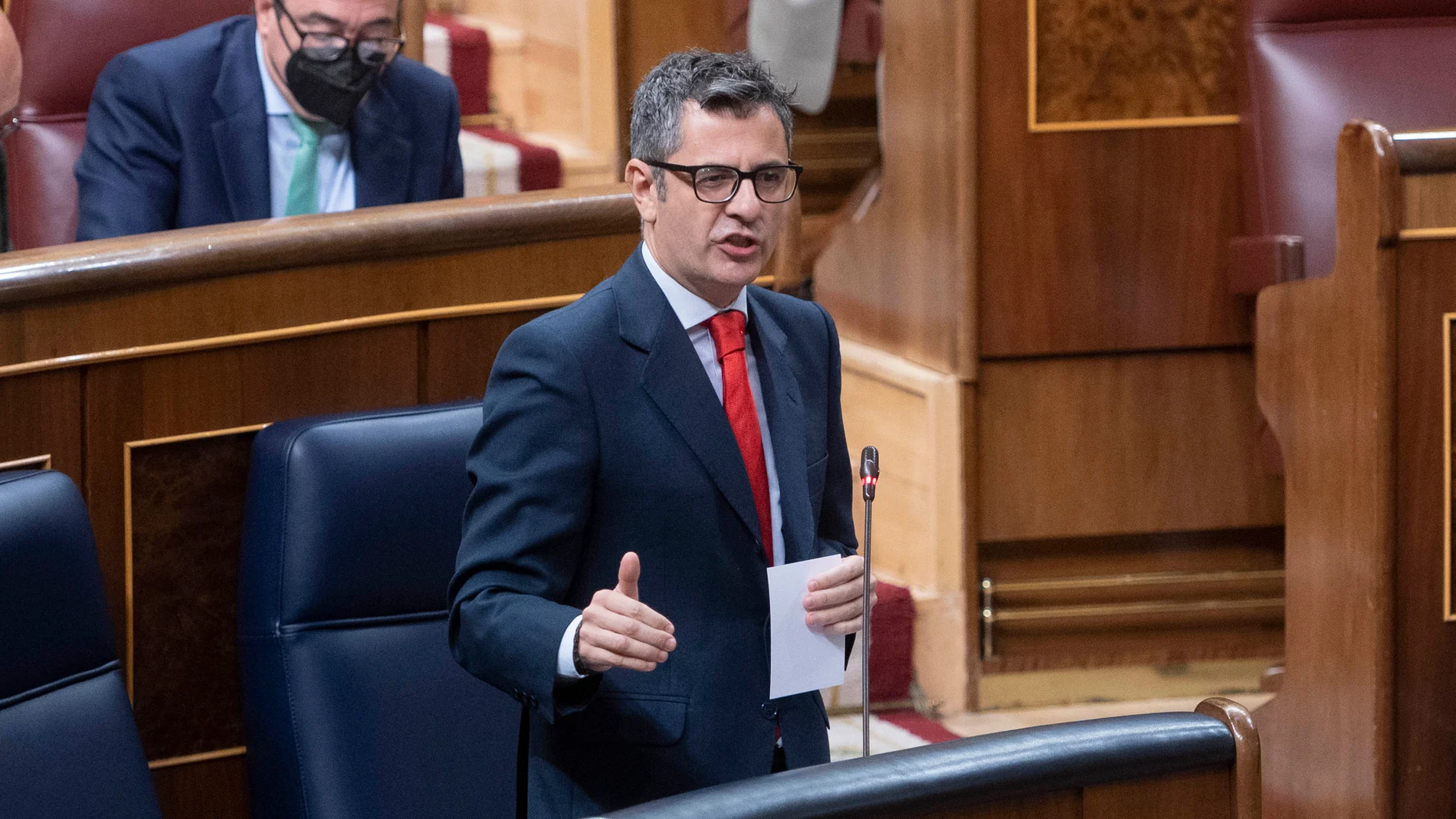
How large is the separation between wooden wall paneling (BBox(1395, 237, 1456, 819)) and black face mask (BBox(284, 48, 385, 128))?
878 millimetres

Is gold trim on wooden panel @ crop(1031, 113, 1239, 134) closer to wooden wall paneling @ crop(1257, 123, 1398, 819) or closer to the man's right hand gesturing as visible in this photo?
wooden wall paneling @ crop(1257, 123, 1398, 819)

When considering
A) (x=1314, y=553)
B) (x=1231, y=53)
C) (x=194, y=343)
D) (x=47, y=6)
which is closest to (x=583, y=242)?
(x=194, y=343)

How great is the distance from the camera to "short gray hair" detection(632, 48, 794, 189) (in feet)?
2.76

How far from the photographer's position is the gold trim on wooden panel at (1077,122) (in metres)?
1.88

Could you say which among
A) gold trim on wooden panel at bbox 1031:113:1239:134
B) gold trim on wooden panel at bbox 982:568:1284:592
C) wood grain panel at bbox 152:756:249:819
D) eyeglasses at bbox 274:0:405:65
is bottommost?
gold trim on wooden panel at bbox 982:568:1284:592

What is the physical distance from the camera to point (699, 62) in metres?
0.85

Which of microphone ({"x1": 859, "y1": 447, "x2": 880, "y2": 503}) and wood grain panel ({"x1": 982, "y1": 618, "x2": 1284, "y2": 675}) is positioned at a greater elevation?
microphone ({"x1": 859, "y1": 447, "x2": 880, "y2": 503})

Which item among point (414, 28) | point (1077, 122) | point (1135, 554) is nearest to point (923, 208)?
point (1077, 122)

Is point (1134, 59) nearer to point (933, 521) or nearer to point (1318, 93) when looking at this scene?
point (1318, 93)

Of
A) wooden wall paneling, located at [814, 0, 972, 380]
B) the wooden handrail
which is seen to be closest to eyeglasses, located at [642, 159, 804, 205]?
the wooden handrail

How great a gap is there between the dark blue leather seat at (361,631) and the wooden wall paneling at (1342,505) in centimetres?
70

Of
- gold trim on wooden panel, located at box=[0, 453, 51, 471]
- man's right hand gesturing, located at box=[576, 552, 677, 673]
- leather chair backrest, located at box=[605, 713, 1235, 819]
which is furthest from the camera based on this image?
gold trim on wooden panel, located at box=[0, 453, 51, 471]

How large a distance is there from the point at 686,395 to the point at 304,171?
783 millimetres

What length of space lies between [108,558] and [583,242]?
392 mm
